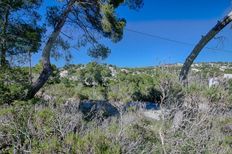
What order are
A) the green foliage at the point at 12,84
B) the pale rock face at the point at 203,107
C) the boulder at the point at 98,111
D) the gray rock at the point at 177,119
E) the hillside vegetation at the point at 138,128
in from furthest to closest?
the green foliage at the point at 12,84 → the boulder at the point at 98,111 → the pale rock face at the point at 203,107 → the gray rock at the point at 177,119 → the hillside vegetation at the point at 138,128

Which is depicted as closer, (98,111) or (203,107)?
(203,107)

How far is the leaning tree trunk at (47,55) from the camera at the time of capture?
12094mm

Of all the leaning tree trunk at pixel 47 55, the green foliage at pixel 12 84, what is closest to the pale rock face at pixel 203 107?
the green foliage at pixel 12 84

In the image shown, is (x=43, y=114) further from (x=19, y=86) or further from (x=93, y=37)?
(x=93, y=37)

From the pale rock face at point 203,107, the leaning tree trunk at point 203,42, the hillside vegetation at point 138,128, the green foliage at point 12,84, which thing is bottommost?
the hillside vegetation at point 138,128

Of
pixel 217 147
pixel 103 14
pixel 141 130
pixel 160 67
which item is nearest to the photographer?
pixel 217 147

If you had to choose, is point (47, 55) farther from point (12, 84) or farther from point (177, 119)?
point (177, 119)

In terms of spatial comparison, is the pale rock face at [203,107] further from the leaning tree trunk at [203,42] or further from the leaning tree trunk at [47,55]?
the leaning tree trunk at [47,55]

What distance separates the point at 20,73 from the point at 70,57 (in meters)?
3.79

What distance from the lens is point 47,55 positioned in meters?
12.6

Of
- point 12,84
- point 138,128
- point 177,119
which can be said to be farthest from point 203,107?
point 12,84

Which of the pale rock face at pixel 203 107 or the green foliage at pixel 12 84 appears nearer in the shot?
the pale rock face at pixel 203 107

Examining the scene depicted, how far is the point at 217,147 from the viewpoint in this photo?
20.8 feet

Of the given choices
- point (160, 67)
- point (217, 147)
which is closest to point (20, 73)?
point (160, 67)
